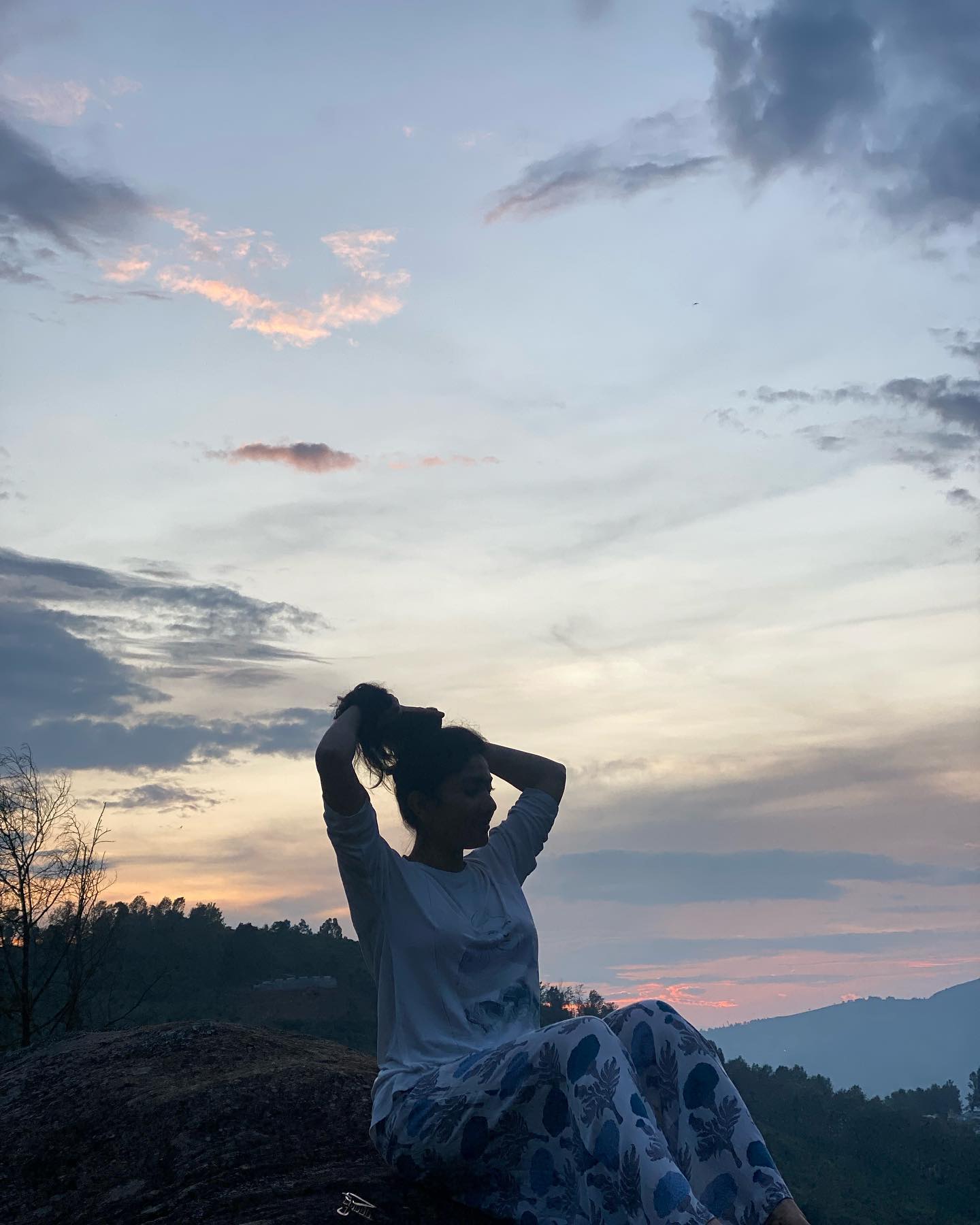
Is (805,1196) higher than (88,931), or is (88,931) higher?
(88,931)

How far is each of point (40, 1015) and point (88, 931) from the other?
152 cm

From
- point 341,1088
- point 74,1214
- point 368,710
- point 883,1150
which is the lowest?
point 883,1150

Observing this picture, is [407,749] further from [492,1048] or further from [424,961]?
[492,1048]

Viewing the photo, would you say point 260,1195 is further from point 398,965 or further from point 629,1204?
point 629,1204

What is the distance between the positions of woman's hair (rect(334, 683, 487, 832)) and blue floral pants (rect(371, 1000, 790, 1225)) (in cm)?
100

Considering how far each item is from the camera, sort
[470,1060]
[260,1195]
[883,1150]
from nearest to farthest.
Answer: [470,1060]
[260,1195]
[883,1150]

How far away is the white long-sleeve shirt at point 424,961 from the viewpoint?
3947 mm

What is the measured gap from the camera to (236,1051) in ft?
19.4

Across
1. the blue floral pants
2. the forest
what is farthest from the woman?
the forest

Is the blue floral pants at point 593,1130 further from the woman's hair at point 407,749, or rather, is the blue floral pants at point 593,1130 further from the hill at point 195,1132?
the woman's hair at point 407,749

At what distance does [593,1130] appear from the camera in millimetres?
3223

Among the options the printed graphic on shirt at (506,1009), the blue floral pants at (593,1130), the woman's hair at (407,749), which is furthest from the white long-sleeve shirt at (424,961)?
the woman's hair at (407,749)

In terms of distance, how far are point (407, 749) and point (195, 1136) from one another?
6.57 feet

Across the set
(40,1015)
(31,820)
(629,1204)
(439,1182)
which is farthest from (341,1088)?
(40,1015)
